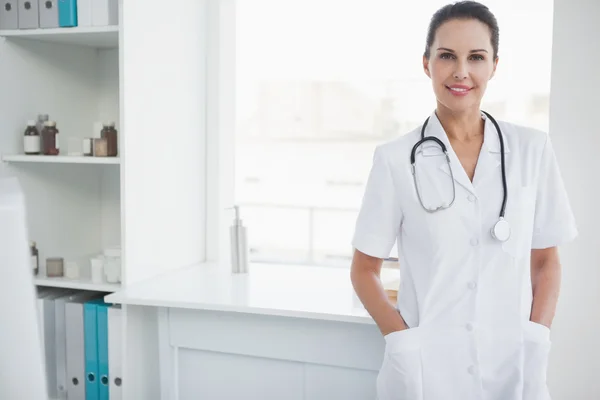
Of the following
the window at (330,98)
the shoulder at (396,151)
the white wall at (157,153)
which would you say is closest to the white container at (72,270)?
the white wall at (157,153)

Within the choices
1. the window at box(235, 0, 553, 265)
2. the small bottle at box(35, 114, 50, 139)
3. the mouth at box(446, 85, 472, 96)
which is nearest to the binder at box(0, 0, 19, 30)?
the small bottle at box(35, 114, 50, 139)

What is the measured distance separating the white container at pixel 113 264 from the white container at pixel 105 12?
707 millimetres

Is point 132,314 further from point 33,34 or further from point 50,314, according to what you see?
point 33,34

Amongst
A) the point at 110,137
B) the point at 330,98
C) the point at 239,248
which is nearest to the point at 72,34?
the point at 110,137

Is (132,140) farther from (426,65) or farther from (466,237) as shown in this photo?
(466,237)

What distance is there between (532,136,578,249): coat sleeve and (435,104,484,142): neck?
0.53ft

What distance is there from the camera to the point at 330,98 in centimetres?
884

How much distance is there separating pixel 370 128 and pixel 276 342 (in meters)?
7.02

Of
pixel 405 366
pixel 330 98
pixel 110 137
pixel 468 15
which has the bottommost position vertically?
pixel 405 366

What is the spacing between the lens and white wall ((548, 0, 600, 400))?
1.92m

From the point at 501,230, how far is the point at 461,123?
28 cm

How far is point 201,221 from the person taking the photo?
2.57 m

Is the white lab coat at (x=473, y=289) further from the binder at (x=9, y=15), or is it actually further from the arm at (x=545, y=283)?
the binder at (x=9, y=15)

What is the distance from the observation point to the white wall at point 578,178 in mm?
1919
